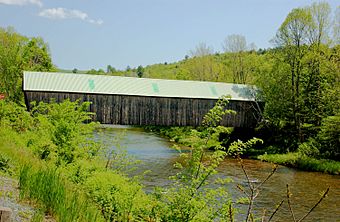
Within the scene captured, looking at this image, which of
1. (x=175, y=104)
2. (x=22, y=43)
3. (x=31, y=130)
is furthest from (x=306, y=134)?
(x=22, y=43)

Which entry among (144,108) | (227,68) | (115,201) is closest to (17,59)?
(144,108)

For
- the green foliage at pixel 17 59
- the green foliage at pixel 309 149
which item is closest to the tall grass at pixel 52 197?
the green foliage at pixel 309 149

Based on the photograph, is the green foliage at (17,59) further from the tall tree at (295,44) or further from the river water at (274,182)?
the tall tree at (295,44)

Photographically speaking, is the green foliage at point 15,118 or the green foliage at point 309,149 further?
the green foliage at point 309,149

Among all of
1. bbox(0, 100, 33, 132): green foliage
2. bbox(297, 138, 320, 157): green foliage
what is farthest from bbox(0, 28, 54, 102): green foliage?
bbox(297, 138, 320, 157): green foliage

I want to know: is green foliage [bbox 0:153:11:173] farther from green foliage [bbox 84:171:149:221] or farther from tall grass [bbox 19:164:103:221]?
green foliage [bbox 84:171:149:221]

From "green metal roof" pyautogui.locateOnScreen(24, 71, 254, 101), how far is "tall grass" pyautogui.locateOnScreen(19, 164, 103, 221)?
1879 cm

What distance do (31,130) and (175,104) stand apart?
13.1m

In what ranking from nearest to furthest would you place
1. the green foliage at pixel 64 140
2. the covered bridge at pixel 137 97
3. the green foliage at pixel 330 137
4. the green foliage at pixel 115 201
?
the green foliage at pixel 115 201, the green foliage at pixel 64 140, the green foliage at pixel 330 137, the covered bridge at pixel 137 97

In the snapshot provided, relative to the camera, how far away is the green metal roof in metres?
25.0

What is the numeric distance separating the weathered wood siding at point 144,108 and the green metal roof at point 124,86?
0.32 metres

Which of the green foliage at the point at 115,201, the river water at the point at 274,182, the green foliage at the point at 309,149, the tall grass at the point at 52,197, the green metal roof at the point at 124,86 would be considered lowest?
the river water at the point at 274,182

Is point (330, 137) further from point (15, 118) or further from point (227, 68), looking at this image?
point (227, 68)

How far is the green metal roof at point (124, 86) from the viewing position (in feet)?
81.9
